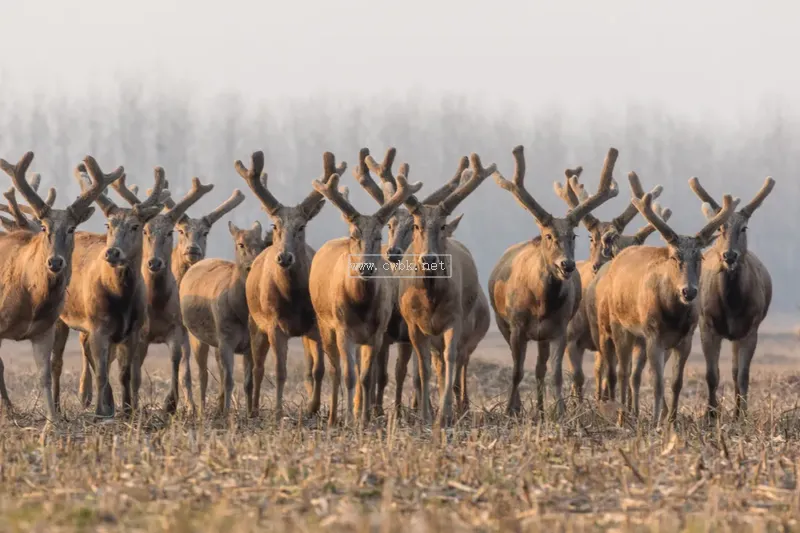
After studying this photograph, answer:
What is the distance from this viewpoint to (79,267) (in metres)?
16.6

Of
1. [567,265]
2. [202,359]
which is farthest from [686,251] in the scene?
[202,359]

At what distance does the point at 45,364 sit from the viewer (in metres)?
14.5

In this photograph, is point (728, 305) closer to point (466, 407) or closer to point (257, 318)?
point (466, 407)

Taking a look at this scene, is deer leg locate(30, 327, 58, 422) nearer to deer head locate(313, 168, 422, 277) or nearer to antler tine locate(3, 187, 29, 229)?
antler tine locate(3, 187, 29, 229)

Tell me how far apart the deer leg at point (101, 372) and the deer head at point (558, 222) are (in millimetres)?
5509

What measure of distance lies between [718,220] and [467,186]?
3.12 metres

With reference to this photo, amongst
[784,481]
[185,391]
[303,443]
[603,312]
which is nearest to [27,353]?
[185,391]

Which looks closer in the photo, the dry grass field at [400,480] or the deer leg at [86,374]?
the dry grass field at [400,480]

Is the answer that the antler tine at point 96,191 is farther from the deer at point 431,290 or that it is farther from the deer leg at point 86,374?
the deer at point 431,290

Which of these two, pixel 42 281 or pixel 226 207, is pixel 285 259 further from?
pixel 226 207

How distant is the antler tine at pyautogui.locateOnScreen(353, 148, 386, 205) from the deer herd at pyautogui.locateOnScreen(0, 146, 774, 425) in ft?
0.10

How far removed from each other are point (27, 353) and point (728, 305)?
40.2 m

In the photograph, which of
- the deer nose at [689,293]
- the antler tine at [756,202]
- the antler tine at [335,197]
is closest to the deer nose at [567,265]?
the deer nose at [689,293]

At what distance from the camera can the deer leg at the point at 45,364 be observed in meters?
14.1
